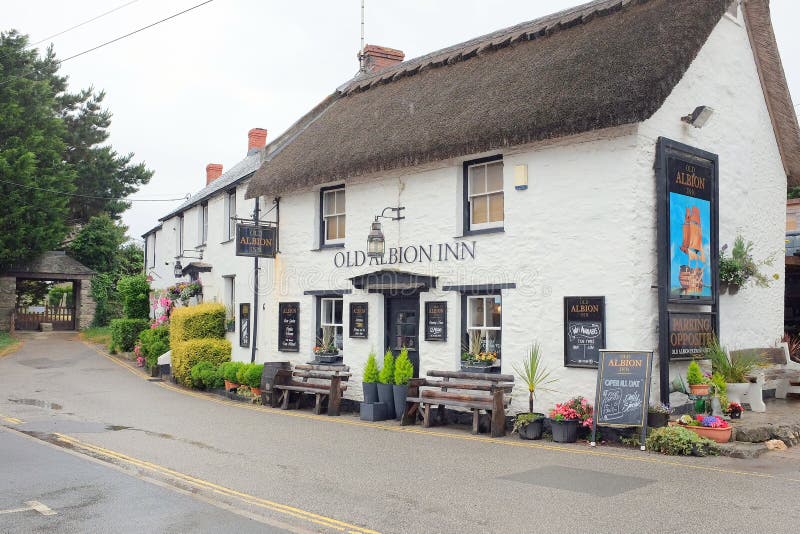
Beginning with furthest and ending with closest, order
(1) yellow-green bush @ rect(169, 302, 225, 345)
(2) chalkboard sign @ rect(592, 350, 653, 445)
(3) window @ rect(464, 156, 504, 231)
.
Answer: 1. (1) yellow-green bush @ rect(169, 302, 225, 345)
2. (3) window @ rect(464, 156, 504, 231)
3. (2) chalkboard sign @ rect(592, 350, 653, 445)

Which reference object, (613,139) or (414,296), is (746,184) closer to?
(613,139)

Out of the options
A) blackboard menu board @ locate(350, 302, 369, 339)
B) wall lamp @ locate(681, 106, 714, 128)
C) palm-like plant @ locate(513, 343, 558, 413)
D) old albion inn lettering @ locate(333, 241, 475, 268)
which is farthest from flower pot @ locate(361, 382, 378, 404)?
wall lamp @ locate(681, 106, 714, 128)

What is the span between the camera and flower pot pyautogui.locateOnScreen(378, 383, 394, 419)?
1392cm

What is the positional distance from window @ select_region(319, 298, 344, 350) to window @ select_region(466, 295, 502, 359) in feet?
12.1

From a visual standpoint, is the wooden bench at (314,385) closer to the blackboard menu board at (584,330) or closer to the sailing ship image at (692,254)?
the blackboard menu board at (584,330)

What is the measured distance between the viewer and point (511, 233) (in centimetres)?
1273

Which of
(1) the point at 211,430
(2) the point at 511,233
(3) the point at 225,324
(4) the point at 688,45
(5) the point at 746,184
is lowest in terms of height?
(1) the point at 211,430

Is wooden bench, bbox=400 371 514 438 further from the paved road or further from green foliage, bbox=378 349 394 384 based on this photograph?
green foliage, bbox=378 349 394 384

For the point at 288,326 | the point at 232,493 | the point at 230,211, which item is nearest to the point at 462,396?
the point at 232,493

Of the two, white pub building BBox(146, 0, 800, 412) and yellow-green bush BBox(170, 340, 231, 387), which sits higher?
white pub building BBox(146, 0, 800, 412)

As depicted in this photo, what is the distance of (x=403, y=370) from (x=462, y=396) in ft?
5.51

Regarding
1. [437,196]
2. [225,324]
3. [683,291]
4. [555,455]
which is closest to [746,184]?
[683,291]

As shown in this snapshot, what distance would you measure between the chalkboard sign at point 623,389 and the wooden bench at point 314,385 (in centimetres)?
557

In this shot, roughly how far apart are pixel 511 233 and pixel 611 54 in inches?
131
